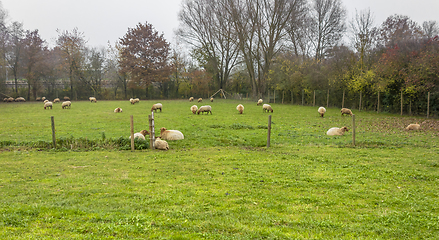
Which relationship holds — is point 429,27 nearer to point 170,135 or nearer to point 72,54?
point 170,135

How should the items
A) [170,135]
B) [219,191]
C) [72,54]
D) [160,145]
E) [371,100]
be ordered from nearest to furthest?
[219,191] < [160,145] < [170,135] < [371,100] < [72,54]

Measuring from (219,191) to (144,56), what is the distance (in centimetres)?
5070

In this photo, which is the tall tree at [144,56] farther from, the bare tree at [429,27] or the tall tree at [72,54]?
the bare tree at [429,27]

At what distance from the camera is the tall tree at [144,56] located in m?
50.9

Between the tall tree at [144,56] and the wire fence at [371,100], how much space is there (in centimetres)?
2386

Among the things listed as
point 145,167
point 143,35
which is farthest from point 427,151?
point 143,35

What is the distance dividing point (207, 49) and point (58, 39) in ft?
88.9

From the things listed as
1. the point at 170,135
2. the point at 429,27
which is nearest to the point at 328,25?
the point at 429,27

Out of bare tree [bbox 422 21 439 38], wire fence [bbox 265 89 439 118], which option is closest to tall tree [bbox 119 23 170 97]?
wire fence [bbox 265 89 439 118]

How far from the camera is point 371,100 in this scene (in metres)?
25.7

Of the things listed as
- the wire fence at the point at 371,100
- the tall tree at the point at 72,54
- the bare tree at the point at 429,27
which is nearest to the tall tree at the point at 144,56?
the tall tree at the point at 72,54

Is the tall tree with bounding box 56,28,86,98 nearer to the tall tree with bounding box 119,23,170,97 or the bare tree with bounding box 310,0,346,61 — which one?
the tall tree with bounding box 119,23,170,97

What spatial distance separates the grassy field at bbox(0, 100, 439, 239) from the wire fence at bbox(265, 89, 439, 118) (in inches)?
461

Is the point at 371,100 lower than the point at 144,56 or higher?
lower
